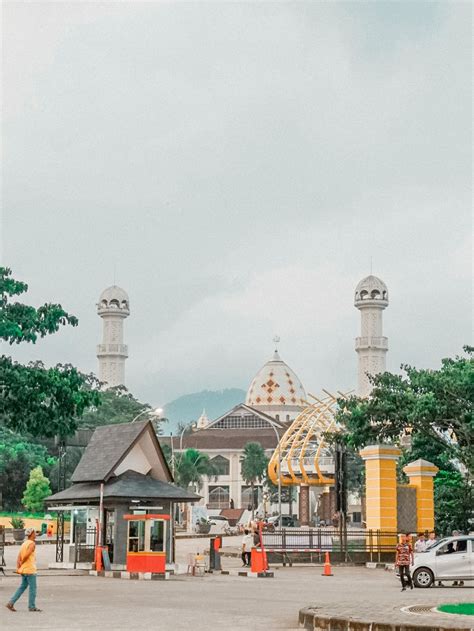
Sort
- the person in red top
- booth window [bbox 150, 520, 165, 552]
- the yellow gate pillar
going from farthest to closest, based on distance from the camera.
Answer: the yellow gate pillar, booth window [bbox 150, 520, 165, 552], the person in red top

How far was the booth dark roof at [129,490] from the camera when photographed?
35938mm

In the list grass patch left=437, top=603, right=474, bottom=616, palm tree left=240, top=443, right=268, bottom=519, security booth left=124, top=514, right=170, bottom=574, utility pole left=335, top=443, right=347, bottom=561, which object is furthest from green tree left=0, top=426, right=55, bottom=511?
grass patch left=437, top=603, right=474, bottom=616

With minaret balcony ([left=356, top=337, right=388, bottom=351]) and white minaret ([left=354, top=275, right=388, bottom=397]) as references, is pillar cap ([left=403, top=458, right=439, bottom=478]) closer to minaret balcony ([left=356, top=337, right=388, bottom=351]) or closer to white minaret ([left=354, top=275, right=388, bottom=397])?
white minaret ([left=354, top=275, right=388, bottom=397])

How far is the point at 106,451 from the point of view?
38.5 metres

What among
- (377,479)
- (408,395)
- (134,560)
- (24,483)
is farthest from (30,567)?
(24,483)

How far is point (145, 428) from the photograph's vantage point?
126 feet

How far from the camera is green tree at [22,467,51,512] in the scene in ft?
285

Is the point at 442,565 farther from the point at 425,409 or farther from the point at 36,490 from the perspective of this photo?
the point at 36,490

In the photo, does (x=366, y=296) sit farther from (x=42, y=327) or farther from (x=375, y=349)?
(x=42, y=327)

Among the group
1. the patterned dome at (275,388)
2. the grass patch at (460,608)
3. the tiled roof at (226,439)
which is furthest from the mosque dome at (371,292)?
the grass patch at (460,608)

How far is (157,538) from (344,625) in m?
19.2

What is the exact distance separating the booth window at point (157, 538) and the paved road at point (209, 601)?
1.56 metres

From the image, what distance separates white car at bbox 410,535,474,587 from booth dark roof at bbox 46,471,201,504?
9.96 metres

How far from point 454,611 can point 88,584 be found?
13038mm
